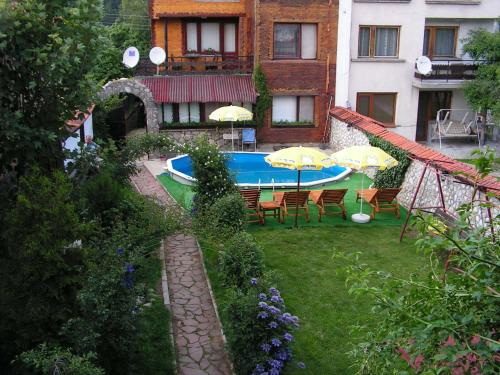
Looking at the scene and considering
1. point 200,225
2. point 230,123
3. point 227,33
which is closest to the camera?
point 200,225

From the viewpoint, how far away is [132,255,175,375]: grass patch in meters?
8.64

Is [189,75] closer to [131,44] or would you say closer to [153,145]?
[153,145]

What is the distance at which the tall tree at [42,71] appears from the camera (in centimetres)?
704

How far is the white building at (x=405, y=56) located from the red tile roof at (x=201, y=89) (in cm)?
497

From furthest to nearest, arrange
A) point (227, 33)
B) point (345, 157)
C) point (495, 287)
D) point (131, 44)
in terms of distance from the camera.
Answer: point (131, 44) → point (227, 33) → point (345, 157) → point (495, 287)

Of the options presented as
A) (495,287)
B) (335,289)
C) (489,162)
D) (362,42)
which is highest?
(362,42)

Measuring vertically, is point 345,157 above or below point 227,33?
below

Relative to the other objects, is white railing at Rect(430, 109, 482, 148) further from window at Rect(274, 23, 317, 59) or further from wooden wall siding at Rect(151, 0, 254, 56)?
wooden wall siding at Rect(151, 0, 254, 56)

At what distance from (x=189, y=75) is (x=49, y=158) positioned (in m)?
19.5

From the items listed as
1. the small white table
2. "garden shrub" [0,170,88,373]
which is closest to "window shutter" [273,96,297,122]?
the small white table

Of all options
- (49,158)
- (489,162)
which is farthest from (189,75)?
→ (489,162)

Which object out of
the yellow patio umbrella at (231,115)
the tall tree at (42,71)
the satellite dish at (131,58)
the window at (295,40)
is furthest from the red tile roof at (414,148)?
the satellite dish at (131,58)

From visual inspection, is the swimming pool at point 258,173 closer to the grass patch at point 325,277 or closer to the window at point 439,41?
the grass patch at point 325,277

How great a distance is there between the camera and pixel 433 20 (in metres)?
27.7
